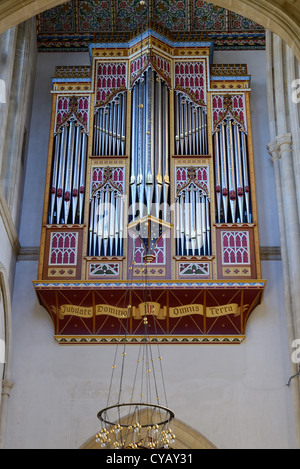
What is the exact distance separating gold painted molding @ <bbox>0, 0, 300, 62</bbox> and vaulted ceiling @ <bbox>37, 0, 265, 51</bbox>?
6752 millimetres

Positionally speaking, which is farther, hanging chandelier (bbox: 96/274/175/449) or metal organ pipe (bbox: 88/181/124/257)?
metal organ pipe (bbox: 88/181/124/257)

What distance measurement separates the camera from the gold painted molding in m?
8.04

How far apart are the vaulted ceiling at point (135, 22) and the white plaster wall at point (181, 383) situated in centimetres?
481

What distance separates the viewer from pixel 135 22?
15297 millimetres

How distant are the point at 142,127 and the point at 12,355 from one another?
4563mm

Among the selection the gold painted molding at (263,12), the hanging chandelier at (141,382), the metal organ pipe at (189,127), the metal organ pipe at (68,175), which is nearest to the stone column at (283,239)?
the metal organ pipe at (189,127)

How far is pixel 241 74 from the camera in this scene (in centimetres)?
1419

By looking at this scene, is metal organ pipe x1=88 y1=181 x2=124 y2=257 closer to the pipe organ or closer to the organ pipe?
the pipe organ

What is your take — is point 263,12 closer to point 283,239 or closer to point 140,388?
point 283,239

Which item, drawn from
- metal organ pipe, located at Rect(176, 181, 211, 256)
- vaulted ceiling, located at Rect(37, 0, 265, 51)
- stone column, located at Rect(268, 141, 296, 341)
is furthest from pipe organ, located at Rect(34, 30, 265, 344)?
vaulted ceiling, located at Rect(37, 0, 265, 51)

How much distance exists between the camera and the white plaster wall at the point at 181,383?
39.7ft

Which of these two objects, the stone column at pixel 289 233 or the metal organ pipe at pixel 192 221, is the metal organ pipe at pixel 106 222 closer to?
the metal organ pipe at pixel 192 221

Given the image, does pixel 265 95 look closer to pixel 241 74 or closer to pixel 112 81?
pixel 241 74

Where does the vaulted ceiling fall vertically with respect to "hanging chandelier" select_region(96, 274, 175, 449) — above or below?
above
